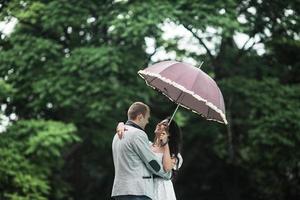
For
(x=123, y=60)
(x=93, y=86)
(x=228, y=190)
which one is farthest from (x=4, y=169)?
(x=228, y=190)

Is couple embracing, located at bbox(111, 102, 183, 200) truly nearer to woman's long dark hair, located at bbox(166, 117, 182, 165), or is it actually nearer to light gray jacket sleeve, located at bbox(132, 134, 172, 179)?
light gray jacket sleeve, located at bbox(132, 134, 172, 179)

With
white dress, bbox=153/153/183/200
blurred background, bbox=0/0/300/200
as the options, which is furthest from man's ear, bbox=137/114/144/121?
blurred background, bbox=0/0/300/200

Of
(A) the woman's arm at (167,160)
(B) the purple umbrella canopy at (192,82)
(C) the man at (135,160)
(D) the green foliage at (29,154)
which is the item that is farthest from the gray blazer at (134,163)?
(D) the green foliage at (29,154)

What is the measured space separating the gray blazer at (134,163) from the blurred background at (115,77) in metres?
6.44

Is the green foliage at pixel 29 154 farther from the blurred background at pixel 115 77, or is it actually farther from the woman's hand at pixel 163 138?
the woman's hand at pixel 163 138

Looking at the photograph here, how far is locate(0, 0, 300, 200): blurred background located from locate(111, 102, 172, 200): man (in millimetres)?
6419

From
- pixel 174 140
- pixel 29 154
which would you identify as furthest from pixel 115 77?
pixel 174 140

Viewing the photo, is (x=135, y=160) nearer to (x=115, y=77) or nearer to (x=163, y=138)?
(x=163, y=138)

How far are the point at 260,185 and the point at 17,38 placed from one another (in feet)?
30.3

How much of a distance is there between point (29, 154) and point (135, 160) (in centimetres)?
723

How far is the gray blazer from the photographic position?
510 centimetres

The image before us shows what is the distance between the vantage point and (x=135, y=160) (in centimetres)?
514

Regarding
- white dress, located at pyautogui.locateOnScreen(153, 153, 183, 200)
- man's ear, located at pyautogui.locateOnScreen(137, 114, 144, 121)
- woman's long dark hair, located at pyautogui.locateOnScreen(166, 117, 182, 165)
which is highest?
man's ear, located at pyautogui.locateOnScreen(137, 114, 144, 121)

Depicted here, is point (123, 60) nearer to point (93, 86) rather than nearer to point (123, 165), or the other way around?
point (93, 86)
